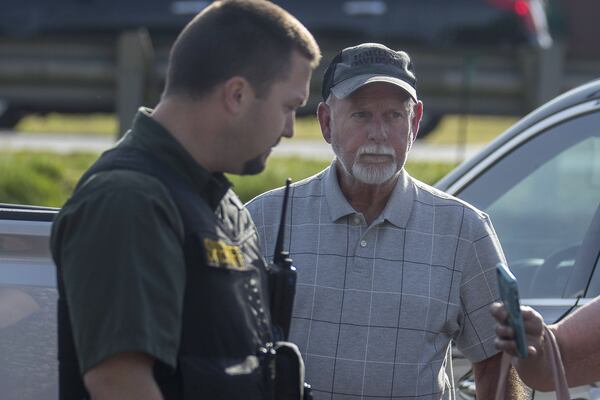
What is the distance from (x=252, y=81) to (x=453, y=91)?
9.17 metres

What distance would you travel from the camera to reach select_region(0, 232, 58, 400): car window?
3.05 metres

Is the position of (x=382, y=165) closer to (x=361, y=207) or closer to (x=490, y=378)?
(x=361, y=207)

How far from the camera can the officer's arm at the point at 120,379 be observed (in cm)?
229

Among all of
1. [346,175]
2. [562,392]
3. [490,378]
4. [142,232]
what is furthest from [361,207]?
[142,232]

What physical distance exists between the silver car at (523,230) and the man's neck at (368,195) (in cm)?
61

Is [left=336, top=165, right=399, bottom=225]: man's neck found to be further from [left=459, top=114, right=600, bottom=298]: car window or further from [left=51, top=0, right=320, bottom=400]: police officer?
[left=51, top=0, right=320, bottom=400]: police officer

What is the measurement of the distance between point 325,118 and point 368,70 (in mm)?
263

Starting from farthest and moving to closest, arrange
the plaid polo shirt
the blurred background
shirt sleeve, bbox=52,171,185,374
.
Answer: the blurred background → the plaid polo shirt → shirt sleeve, bbox=52,171,185,374

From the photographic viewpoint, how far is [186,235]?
240cm

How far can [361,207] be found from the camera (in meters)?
3.56

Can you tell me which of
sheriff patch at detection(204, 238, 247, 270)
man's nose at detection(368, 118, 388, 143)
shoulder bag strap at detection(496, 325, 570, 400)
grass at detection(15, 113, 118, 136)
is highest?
man's nose at detection(368, 118, 388, 143)

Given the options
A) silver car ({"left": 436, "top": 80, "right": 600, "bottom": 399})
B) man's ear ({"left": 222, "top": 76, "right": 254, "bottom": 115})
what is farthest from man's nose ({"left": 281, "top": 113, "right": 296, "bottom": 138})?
silver car ({"left": 436, "top": 80, "right": 600, "bottom": 399})

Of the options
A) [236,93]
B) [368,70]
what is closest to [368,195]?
[368,70]

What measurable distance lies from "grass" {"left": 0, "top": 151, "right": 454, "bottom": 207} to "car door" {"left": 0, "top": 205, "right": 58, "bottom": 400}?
551 centimetres
